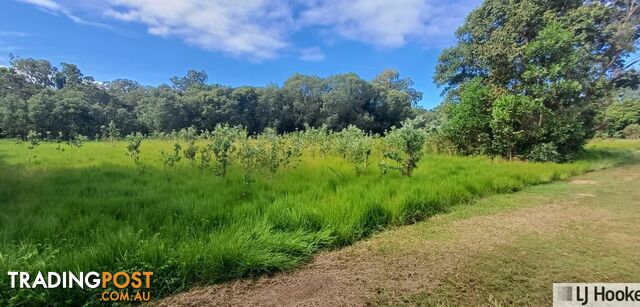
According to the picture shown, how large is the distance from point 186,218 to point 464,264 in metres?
3.33

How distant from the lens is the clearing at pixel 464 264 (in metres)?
2.37

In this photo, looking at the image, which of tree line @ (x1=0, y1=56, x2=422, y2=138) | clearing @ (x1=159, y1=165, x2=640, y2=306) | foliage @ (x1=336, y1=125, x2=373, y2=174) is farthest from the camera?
tree line @ (x1=0, y1=56, x2=422, y2=138)

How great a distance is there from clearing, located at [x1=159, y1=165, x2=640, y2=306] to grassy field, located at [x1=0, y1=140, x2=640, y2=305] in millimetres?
221

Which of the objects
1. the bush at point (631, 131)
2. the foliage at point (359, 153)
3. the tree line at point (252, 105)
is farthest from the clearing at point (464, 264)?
the bush at point (631, 131)

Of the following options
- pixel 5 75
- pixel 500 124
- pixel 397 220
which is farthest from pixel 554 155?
pixel 5 75

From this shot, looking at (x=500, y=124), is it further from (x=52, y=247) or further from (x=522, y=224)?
(x=52, y=247)

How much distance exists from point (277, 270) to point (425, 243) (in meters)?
1.91

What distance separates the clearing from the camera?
93.4 inches

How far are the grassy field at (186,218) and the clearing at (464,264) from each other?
0.72 feet

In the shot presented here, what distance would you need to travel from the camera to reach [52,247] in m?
2.60

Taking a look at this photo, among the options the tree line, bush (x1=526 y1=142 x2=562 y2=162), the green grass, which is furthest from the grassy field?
the tree line

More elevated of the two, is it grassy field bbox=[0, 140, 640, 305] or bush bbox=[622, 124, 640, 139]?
bush bbox=[622, 124, 640, 139]

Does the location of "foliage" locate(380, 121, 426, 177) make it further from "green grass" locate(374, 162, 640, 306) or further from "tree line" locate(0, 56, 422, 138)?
"tree line" locate(0, 56, 422, 138)

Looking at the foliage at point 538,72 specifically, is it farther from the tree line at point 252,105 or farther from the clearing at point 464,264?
the tree line at point 252,105
